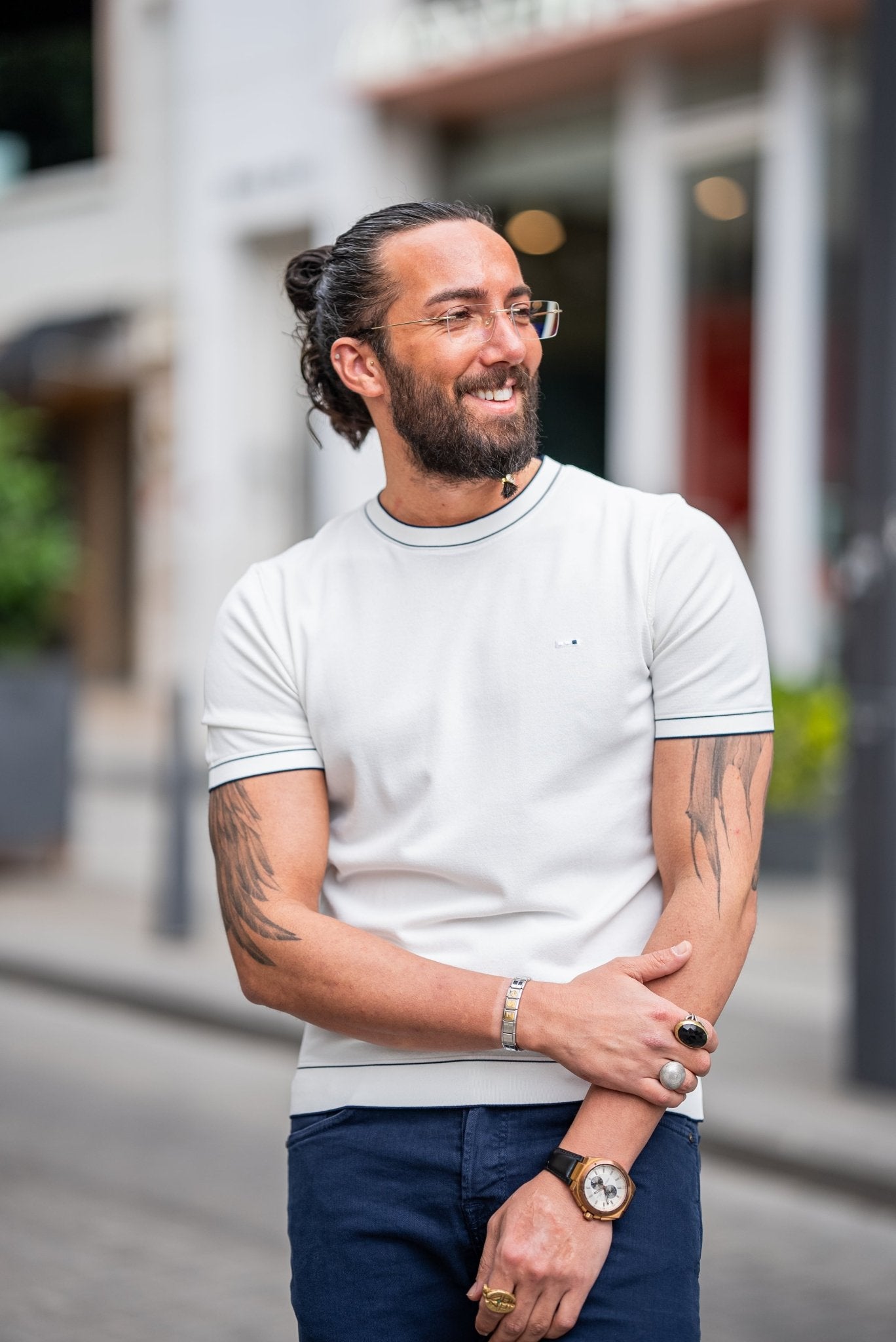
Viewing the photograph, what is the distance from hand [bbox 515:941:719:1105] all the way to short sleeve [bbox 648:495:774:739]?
0.87 feet

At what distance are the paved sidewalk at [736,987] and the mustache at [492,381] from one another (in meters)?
3.70

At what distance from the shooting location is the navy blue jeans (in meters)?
1.91

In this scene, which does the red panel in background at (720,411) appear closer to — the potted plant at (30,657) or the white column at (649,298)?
the white column at (649,298)

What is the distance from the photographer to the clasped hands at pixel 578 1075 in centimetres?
182

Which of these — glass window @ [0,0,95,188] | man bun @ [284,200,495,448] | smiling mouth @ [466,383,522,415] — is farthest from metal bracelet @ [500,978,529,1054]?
glass window @ [0,0,95,188]

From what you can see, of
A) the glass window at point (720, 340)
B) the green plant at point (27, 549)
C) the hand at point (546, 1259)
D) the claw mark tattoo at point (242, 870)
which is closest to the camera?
the hand at point (546, 1259)

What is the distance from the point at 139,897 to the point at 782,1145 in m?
5.10

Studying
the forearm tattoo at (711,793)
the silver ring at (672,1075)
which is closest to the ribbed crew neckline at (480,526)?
the forearm tattoo at (711,793)

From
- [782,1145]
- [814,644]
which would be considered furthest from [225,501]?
[782,1145]

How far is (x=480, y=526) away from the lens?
6.72ft

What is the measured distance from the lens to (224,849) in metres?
2.09

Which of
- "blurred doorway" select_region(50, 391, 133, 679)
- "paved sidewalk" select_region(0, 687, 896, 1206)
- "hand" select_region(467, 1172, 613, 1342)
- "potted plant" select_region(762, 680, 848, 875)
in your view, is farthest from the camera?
"blurred doorway" select_region(50, 391, 133, 679)

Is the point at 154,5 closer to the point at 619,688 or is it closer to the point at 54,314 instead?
the point at 54,314

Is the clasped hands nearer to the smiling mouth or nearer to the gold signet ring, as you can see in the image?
the gold signet ring
